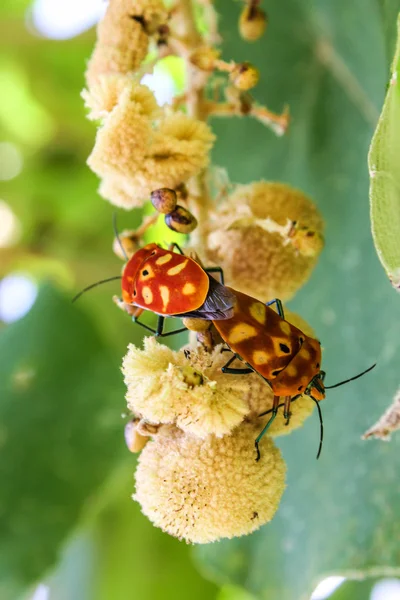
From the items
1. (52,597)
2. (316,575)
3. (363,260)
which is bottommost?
(52,597)

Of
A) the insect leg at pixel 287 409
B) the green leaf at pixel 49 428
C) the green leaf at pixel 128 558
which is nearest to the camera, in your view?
the insect leg at pixel 287 409

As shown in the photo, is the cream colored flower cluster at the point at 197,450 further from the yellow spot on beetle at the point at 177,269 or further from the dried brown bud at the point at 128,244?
the dried brown bud at the point at 128,244

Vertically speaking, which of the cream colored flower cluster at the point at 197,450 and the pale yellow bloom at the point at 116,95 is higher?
the pale yellow bloom at the point at 116,95

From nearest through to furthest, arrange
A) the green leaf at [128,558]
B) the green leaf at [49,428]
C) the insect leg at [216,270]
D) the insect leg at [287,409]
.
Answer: the insect leg at [287,409] < the insect leg at [216,270] < the green leaf at [49,428] < the green leaf at [128,558]

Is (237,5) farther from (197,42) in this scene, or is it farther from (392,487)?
(392,487)

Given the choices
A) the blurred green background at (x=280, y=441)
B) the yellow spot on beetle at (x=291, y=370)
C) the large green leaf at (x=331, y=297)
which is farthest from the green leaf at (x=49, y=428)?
the yellow spot on beetle at (x=291, y=370)

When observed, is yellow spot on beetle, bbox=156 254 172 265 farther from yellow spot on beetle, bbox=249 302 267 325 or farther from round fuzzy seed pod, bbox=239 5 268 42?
round fuzzy seed pod, bbox=239 5 268 42

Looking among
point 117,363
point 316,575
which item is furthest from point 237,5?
point 316,575
